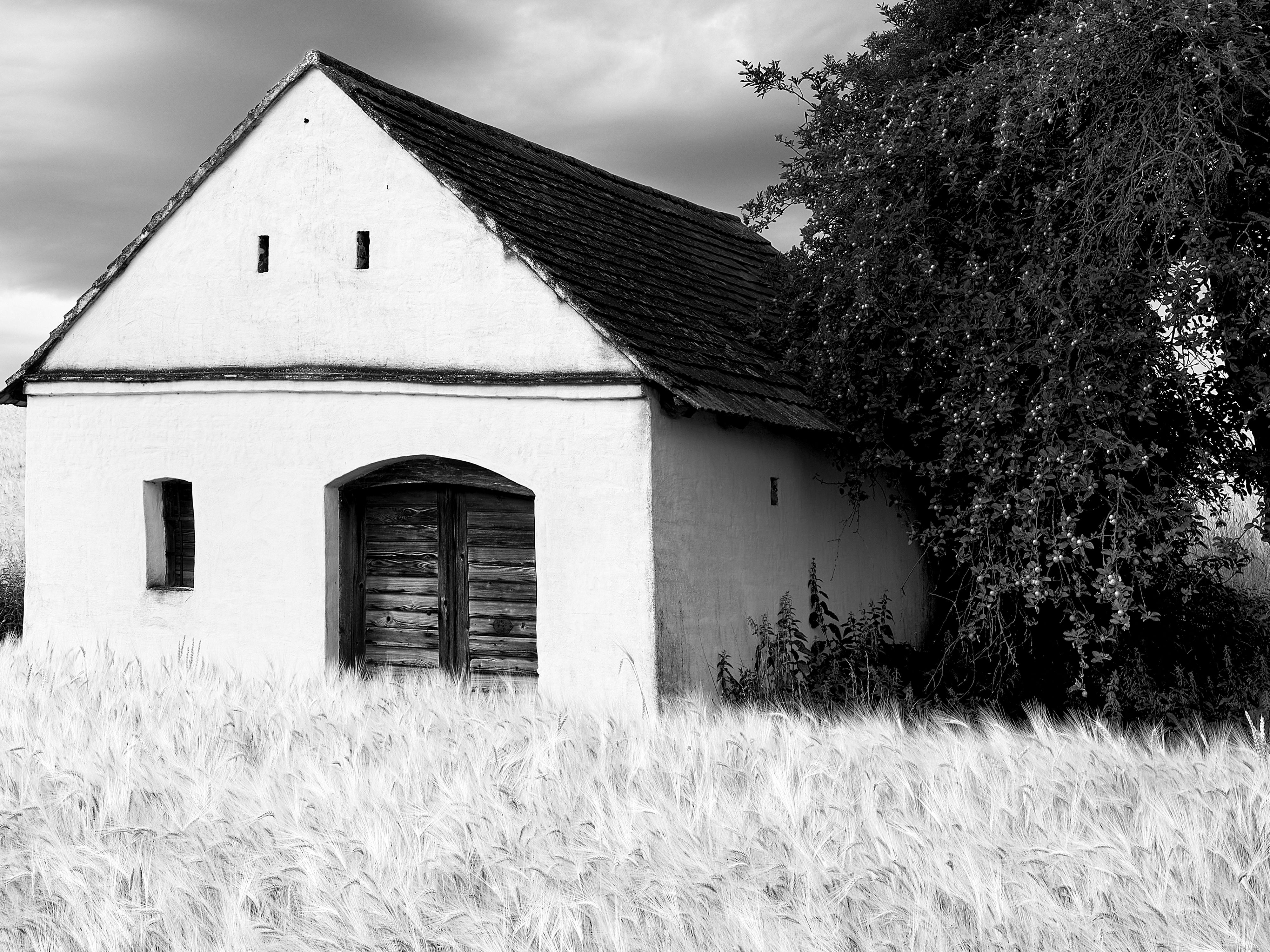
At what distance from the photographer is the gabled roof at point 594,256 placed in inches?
416

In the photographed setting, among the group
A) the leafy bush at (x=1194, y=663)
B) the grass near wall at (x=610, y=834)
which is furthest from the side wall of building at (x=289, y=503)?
the leafy bush at (x=1194, y=663)

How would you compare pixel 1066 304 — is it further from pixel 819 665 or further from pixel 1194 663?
pixel 1194 663

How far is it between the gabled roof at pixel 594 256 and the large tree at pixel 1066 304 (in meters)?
0.93

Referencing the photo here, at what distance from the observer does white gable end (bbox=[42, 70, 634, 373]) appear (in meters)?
10.7

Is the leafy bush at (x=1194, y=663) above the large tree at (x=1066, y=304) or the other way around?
the other way around

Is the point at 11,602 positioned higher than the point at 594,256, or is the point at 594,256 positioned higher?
the point at 594,256

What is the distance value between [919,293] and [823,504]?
241 cm

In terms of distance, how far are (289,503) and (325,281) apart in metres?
1.90

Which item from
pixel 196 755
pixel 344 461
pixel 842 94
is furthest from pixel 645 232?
pixel 196 755

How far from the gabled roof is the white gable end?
0.40 feet

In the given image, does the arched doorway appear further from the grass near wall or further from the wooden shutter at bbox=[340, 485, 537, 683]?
the grass near wall

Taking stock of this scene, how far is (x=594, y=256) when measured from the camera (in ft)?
39.3

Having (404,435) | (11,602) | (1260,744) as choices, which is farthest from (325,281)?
(11,602)

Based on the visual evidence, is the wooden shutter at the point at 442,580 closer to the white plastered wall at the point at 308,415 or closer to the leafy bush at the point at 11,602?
the white plastered wall at the point at 308,415
